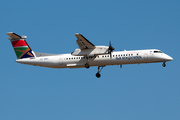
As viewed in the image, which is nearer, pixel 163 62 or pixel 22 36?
pixel 163 62

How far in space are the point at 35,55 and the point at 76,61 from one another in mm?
4923

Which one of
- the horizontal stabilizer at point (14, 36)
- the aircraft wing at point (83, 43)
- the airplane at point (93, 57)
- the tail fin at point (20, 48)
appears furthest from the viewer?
the tail fin at point (20, 48)

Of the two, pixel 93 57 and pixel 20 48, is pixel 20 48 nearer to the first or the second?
pixel 20 48

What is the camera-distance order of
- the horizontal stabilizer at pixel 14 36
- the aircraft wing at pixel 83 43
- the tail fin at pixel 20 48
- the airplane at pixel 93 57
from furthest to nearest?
the tail fin at pixel 20 48 < the horizontal stabilizer at pixel 14 36 < the airplane at pixel 93 57 < the aircraft wing at pixel 83 43

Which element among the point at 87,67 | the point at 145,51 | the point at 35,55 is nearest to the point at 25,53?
the point at 35,55

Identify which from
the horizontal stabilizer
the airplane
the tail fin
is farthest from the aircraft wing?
the horizontal stabilizer

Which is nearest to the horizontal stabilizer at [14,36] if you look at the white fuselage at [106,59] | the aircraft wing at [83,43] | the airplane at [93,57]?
the airplane at [93,57]

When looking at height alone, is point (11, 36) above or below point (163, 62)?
above

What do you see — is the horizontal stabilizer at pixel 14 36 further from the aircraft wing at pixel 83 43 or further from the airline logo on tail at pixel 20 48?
the aircraft wing at pixel 83 43

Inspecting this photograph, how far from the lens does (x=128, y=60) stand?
29.5 metres

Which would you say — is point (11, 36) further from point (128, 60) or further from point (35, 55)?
point (128, 60)

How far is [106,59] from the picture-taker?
29.8 m

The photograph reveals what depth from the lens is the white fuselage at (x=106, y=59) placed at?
1161 inches

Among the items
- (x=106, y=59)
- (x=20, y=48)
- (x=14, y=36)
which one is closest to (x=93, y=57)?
(x=106, y=59)
